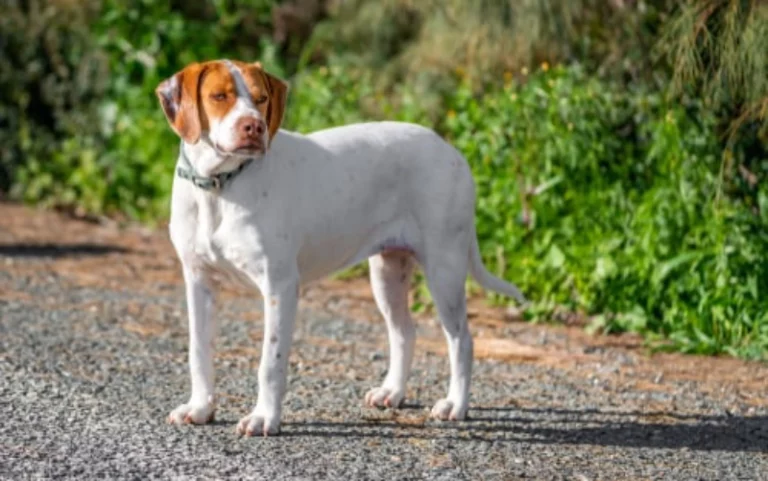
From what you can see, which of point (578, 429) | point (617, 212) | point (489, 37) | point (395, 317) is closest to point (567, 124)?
point (617, 212)

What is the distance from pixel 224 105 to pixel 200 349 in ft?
3.17

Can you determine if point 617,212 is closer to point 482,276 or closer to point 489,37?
point 489,37

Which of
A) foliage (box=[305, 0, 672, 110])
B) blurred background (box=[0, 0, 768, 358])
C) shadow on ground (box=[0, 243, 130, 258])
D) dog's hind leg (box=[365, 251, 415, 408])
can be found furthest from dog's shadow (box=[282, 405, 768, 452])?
shadow on ground (box=[0, 243, 130, 258])

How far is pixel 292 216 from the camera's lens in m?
5.45

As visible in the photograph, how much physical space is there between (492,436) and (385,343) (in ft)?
6.73

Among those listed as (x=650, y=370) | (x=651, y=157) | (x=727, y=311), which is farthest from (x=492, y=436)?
(x=651, y=157)

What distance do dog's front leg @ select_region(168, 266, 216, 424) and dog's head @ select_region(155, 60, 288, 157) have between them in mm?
595

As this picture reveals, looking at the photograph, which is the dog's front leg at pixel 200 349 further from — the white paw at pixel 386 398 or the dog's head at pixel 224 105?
the white paw at pixel 386 398

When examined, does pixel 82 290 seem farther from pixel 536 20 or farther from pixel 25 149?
pixel 25 149

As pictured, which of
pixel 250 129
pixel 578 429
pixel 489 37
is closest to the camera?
pixel 250 129

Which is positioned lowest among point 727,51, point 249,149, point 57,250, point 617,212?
point 57,250

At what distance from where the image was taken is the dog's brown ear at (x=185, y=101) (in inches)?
207

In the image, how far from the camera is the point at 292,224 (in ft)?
17.9

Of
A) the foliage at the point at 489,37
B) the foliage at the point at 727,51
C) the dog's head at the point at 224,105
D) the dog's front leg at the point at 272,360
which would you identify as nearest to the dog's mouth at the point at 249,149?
the dog's head at the point at 224,105
